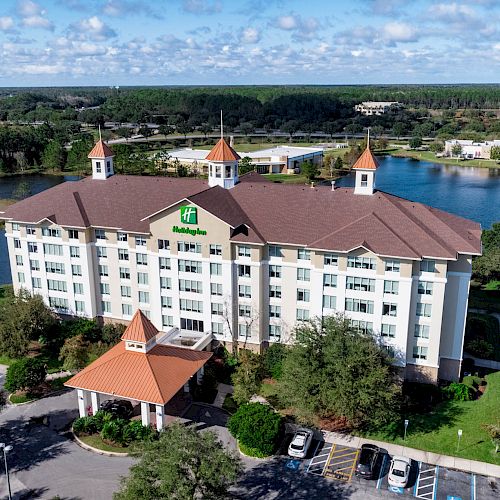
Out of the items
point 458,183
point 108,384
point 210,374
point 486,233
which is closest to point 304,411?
point 210,374

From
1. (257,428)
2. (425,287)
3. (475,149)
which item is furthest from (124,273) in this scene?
(475,149)

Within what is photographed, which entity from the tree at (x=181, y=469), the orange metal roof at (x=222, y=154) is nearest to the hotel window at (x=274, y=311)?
the orange metal roof at (x=222, y=154)

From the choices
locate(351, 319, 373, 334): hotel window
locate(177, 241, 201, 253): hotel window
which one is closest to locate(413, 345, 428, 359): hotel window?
locate(351, 319, 373, 334): hotel window

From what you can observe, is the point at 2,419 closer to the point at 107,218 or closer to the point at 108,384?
the point at 108,384

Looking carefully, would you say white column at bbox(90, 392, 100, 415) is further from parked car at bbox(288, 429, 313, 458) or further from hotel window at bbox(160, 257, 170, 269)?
parked car at bbox(288, 429, 313, 458)

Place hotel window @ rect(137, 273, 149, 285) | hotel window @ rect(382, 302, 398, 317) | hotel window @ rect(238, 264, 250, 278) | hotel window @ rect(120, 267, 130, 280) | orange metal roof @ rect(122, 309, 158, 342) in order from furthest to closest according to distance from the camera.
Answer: hotel window @ rect(120, 267, 130, 280), hotel window @ rect(137, 273, 149, 285), hotel window @ rect(238, 264, 250, 278), hotel window @ rect(382, 302, 398, 317), orange metal roof @ rect(122, 309, 158, 342)

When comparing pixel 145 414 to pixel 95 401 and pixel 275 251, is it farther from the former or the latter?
pixel 275 251
